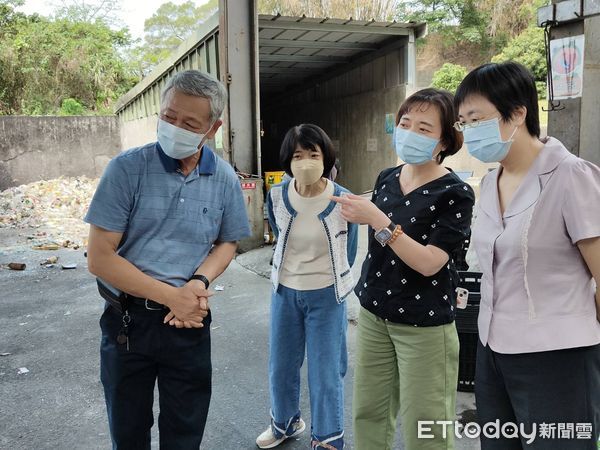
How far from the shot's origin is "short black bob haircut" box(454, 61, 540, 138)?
1529 mm

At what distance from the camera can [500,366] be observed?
1.55 m

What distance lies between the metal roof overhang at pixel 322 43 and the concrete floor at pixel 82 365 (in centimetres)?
446

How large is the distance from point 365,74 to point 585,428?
10767 millimetres

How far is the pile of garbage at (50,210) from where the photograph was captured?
28.7ft

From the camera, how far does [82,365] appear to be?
12.4ft

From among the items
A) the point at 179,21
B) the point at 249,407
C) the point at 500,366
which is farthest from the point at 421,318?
the point at 179,21

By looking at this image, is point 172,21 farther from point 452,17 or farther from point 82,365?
point 82,365

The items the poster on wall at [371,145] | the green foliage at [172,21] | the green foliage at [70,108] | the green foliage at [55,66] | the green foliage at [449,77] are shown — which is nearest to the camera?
the poster on wall at [371,145]

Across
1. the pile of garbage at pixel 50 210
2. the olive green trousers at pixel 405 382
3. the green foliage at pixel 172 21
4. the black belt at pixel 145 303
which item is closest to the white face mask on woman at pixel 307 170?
the olive green trousers at pixel 405 382

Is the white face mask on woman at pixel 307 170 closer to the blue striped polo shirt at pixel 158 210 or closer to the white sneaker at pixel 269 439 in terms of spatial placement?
the blue striped polo shirt at pixel 158 210

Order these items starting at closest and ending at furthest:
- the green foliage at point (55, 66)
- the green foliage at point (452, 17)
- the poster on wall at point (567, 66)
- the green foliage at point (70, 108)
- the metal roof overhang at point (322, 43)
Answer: the poster on wall at point (567, 66) → the metal roof overhang at point (322, 43) → the green foliage at point (55, 66) → the green foliage at point (70, 108) → the green foliage at point (452, 17)

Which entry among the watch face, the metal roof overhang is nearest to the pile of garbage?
the metal roof overhang

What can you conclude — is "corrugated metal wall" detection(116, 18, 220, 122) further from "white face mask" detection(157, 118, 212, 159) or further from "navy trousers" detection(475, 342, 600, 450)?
"navy trousers" detection(475, 342, 600, 450)

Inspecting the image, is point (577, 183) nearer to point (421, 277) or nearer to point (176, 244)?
point (421, 277)
